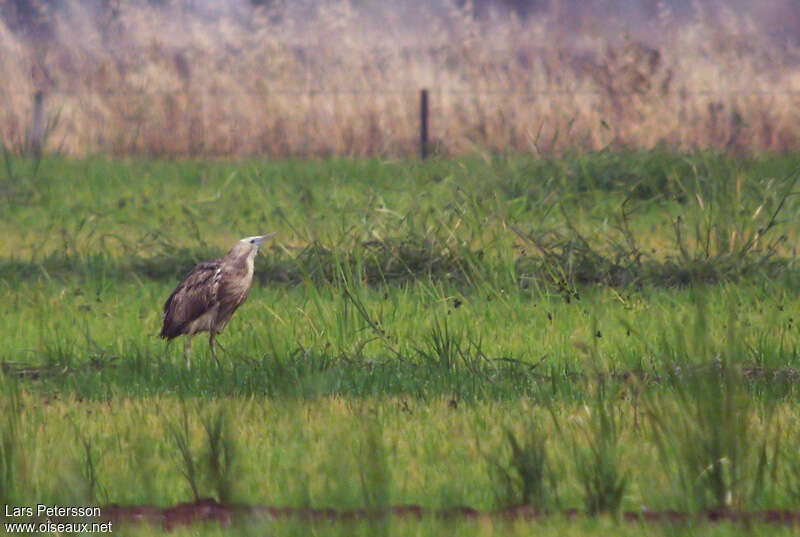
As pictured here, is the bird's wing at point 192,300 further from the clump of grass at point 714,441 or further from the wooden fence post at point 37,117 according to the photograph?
the wooden fence post at point 37,117

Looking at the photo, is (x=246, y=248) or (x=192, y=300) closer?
(x=192, y=300)

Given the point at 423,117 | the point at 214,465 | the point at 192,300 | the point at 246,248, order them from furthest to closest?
the point at 423,117
the point at 246,248
the point at 192,300
the point at 214,465

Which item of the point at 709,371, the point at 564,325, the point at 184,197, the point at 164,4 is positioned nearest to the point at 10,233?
the point at 184,197

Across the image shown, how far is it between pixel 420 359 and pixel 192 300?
136 centimetres

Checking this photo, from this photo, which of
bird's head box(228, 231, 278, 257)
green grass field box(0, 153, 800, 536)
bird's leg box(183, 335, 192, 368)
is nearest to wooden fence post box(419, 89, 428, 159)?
green grass field box(0, 153, 800, 536)

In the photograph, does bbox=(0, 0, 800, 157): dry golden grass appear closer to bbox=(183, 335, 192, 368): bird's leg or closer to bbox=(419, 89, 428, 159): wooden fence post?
bbox=(419, 89, 428, 159): wooden fence post

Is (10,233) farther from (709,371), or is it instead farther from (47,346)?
(709,371)

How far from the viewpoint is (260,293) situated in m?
9.26

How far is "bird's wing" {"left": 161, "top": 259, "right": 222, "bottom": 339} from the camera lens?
6906mm

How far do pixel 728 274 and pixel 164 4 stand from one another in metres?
27.9

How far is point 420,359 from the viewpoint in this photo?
663 centimetres

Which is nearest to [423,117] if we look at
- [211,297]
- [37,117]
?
[37,117]

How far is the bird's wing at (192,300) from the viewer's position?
691 cm

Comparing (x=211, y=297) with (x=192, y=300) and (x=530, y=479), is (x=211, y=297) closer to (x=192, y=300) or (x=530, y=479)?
(x=192, y=300)
